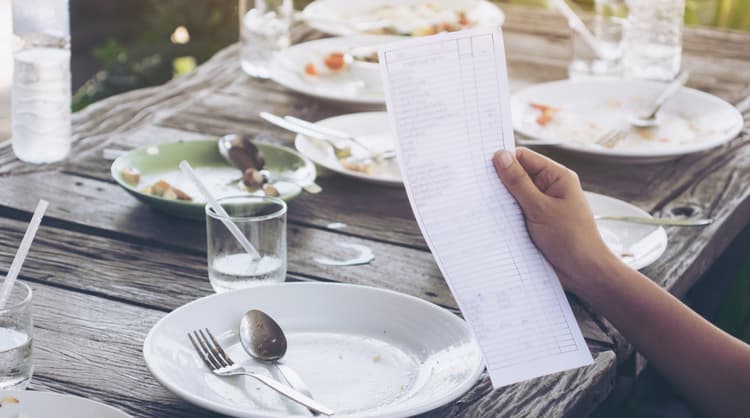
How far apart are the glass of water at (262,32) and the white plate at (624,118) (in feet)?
1.70

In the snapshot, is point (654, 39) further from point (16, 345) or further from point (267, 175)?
point (16, 345)

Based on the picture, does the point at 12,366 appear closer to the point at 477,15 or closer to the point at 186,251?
the point at 186,251

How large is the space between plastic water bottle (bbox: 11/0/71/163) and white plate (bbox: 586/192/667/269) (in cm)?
79

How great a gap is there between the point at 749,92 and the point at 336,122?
2.96 feet

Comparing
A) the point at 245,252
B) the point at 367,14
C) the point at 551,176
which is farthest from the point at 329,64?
the point at 551,176

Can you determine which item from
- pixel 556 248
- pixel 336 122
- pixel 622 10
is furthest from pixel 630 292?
pixel 622 10

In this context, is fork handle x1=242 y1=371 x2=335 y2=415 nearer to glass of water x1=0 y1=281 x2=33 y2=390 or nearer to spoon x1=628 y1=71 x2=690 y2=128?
glass of water x1=0 y1=281 x2=33 y2=390

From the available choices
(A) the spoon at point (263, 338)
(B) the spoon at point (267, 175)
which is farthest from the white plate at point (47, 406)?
(B) the spoon at point (267, 175)

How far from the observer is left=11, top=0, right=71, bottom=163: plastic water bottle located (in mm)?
1633

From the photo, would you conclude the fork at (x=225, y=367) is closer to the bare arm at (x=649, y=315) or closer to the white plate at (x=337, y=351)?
the white plate at (x=337, y=351)

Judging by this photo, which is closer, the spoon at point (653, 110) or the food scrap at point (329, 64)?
the spoon at point (653, 110)

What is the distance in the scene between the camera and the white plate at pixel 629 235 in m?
1.43

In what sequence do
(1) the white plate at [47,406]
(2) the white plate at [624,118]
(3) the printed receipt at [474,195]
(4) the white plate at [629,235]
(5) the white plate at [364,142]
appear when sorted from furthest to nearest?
(2) the white plate at [624,118] < (5) the white plate at [364,142] < (4) the white plate at [629,235] < (3) the printed receipt at [474,195] < (1) the white plate at [47,406]

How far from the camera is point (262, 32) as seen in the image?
2.24 metres
